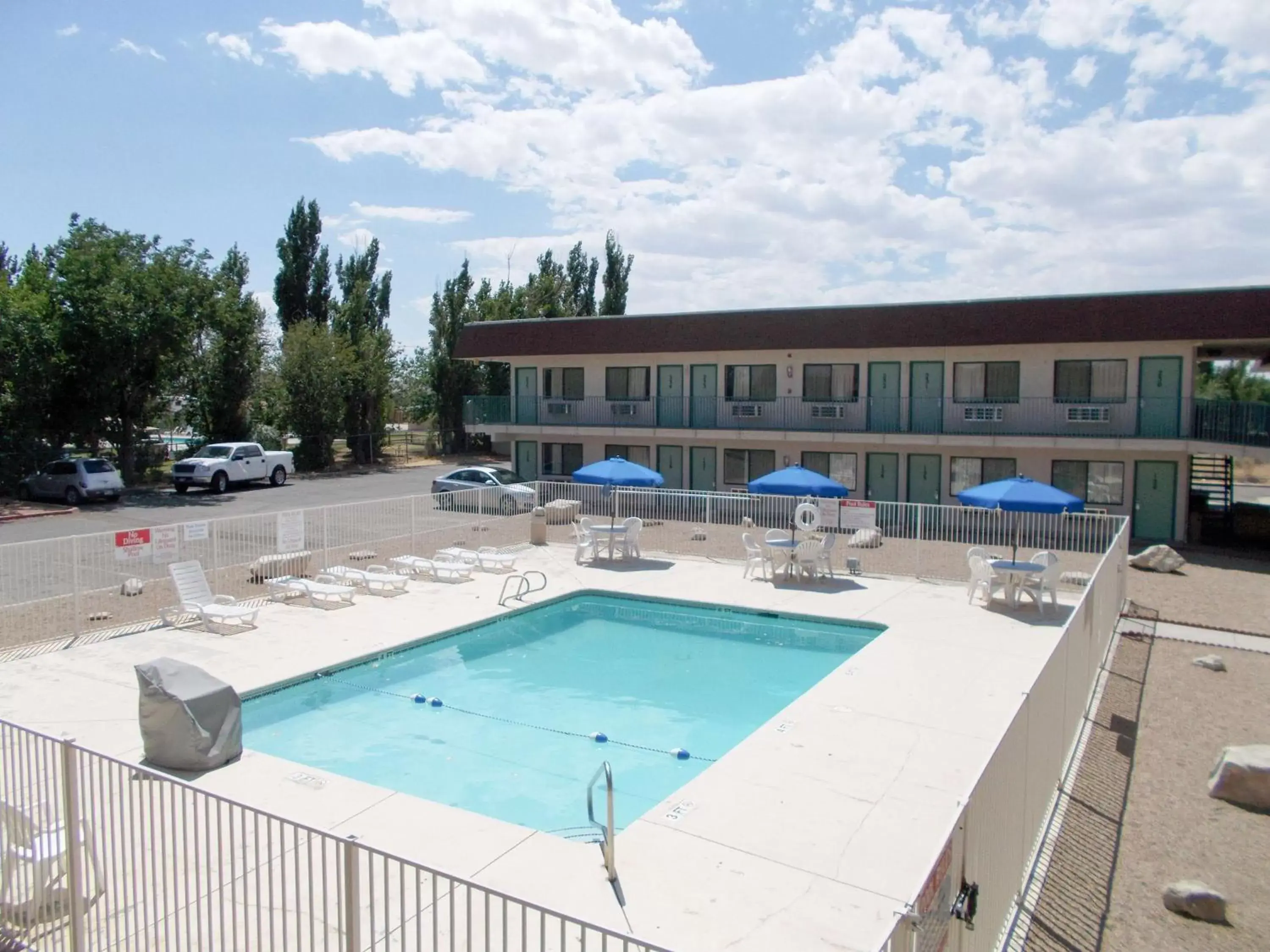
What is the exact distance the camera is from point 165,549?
1563cm

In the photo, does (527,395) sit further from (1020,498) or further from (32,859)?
(32,859)

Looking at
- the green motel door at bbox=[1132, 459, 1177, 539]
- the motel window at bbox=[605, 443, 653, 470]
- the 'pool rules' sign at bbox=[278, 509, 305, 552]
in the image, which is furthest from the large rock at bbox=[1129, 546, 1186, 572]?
the 'pool rules' sign at bbox=[278, 509, 305, 552]

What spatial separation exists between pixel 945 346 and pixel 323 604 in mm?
20328

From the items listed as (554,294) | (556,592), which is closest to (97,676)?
(556,592)

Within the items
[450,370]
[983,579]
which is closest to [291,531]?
[983,579]

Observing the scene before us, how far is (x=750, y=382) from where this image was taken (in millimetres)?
33031

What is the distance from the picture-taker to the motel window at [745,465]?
32.7m

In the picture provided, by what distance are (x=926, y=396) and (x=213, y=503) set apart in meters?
25.3

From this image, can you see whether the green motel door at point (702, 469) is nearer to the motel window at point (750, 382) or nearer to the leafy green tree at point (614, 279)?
the motel window at point (750, 382)

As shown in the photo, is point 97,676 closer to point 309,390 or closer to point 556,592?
point 556,592

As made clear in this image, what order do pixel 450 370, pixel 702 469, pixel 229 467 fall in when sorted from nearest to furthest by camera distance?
1. pixel 702 469
2. pixel 229 467
3. pixel 450 370

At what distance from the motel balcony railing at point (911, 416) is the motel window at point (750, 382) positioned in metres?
0.60

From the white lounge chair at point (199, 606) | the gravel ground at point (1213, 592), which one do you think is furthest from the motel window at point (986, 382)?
the white lounge chair at point (199, 606)

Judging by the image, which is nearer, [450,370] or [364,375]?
[364,375]
